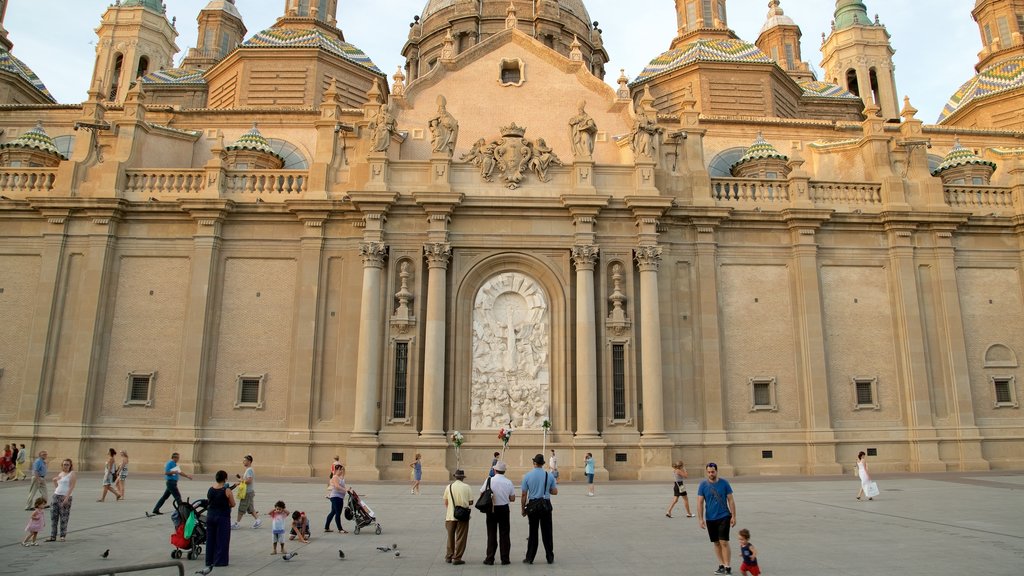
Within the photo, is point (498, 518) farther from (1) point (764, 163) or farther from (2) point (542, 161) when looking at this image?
(1) point (764, 163)

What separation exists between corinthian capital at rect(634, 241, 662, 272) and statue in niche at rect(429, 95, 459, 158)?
8795 millimetres

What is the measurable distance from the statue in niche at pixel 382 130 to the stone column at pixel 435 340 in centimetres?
478

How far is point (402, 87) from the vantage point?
32.8 m

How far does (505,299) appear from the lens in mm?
29453

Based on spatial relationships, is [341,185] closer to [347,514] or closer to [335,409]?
[335,409]

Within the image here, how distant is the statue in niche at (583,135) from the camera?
1184 inches

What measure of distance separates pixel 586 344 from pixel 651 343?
2.55m

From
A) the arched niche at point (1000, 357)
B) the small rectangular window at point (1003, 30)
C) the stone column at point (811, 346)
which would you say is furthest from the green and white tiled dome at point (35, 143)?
the small rectangular window at point (1003, 30)

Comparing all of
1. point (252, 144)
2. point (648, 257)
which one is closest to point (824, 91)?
point (648, 257)

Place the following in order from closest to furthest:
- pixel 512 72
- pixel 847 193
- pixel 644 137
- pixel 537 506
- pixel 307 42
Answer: pixel 537 506
pixel 644 137
pixel 847 193
pixel 512 72
pixel 307 42

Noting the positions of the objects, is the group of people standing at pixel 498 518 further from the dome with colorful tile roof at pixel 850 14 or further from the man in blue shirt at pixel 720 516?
the dome with colorful tile roof at pixel 850 14

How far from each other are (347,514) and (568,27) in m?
45.1

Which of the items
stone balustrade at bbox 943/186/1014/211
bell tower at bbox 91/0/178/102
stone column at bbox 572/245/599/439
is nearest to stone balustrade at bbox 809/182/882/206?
stone balustrade at bbox 943/186/1014/211

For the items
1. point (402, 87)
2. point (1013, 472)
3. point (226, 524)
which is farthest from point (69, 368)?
point (1013, 472)
